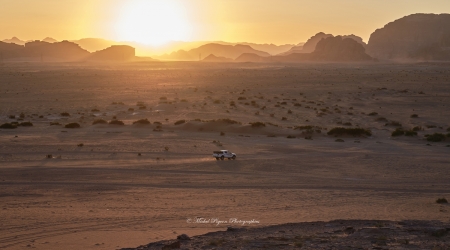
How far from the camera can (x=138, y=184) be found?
18.5 meters

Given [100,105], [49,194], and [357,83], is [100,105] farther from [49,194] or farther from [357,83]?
[357,83]

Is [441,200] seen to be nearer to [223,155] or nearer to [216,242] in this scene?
[216,242]

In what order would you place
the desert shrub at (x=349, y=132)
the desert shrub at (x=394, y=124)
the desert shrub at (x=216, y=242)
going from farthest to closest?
the desert shrub at (x=394, y=124)
the desert shrub at (x=349, y=132)
the desert shrub at (x=216, y=242)

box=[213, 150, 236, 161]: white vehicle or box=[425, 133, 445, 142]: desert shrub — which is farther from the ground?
box=[213, 150, 236, 161]: white vehicle

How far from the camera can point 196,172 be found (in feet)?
68.2

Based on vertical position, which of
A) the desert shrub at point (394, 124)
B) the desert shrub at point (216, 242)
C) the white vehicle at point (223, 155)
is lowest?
the desert shrub at point (394, 124)

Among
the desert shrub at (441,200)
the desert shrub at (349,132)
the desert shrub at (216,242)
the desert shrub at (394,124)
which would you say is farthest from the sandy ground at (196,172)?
the desert shrub at (216,242)

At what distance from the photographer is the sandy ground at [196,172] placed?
13.8 m

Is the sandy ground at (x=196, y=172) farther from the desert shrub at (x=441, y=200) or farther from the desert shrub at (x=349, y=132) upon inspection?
the desert shrub at (x=349, y=132)

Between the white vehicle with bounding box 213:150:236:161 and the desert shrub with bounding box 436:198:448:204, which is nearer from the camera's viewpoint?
the desert shrub with bounding box 436:198:448:204

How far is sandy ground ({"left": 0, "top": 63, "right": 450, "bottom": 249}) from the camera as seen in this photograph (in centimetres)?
1377

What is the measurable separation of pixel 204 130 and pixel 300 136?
6.69 meters

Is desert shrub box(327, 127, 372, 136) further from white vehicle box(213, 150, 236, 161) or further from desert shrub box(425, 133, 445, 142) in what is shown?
white vehicle box(213, 150, 236, 161)

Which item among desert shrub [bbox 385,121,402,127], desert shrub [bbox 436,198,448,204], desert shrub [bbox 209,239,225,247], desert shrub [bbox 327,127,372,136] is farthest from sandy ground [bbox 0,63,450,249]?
desert shrub [bbox 209,239,225,247]
